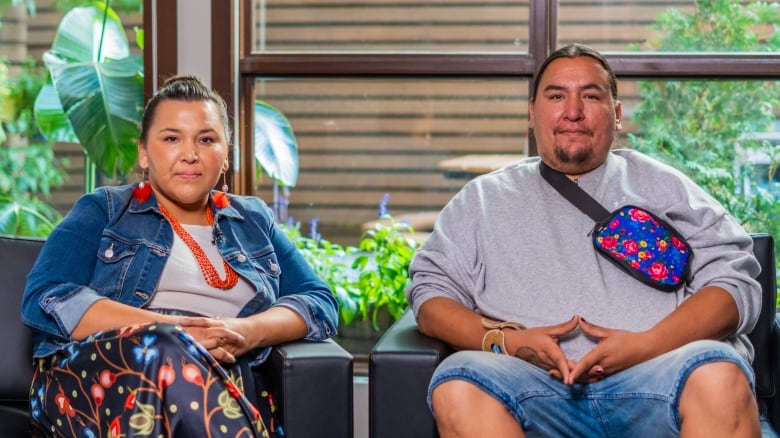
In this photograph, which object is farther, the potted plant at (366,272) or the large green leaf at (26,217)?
the large green leaf at (26,217)

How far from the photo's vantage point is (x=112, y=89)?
3.46 meters

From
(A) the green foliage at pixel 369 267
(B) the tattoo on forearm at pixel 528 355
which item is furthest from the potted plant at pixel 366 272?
(B) the tattoo on forearm at pixel 528 355

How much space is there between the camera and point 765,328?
104 inches

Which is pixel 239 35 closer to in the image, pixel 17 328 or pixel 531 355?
pixel 17 328

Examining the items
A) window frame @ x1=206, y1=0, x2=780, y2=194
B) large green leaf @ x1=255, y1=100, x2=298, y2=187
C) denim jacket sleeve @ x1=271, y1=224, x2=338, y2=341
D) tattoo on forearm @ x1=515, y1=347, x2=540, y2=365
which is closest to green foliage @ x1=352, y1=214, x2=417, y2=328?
large green leaf @ x1=255, y1=100, x2=298, y2=187

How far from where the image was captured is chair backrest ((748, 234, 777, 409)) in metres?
2.62

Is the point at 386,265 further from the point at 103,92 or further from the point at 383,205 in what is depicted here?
the point at 103,92

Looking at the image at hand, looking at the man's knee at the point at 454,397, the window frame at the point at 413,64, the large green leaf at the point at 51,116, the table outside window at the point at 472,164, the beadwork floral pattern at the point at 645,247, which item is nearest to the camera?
the man's knee at the point at 454,397

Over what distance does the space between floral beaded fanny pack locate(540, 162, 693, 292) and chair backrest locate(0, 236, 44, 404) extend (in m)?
1.39

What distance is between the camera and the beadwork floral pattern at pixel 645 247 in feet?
7.95

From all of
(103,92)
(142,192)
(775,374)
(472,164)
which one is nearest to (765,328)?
(775,374)

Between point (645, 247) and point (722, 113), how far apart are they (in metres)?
1.01

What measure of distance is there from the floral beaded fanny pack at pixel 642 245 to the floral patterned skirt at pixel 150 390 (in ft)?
2.98

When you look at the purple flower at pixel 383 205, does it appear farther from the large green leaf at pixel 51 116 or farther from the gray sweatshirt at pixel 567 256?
the large green leaf at pixel 51 116
